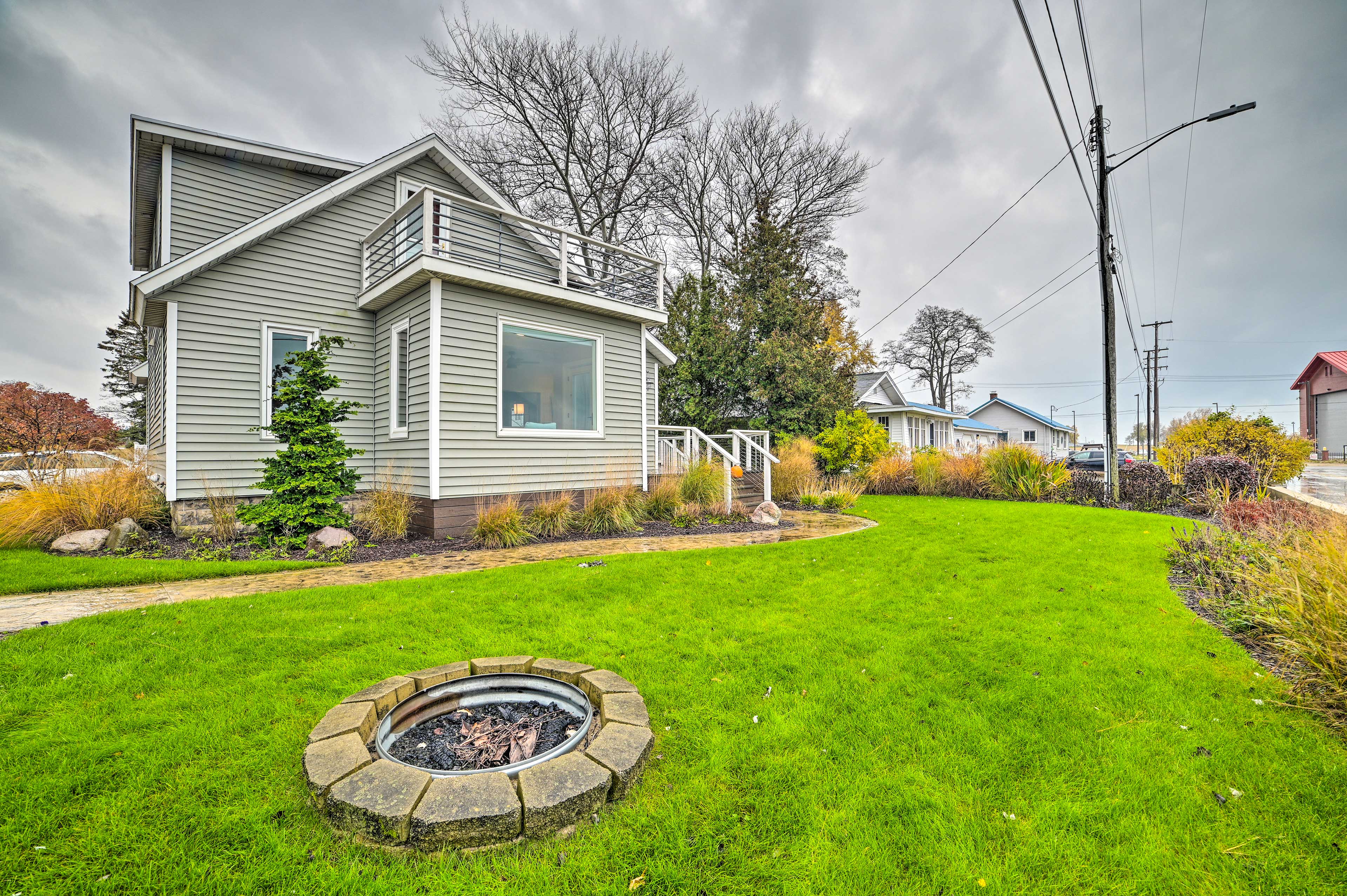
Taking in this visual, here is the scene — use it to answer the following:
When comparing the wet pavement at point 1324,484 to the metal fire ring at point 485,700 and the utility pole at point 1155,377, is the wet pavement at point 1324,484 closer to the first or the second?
the metal fire ring at point 485,700

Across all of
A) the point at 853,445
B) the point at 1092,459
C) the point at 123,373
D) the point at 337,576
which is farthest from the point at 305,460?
the point at 1092,459

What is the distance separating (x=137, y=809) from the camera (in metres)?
1.89

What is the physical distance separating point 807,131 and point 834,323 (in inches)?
331

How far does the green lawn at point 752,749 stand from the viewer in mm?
1703

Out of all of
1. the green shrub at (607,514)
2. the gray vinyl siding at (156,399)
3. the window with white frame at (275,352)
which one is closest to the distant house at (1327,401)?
the green shrub at (607,514)

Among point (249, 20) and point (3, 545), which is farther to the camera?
point (249, 20)

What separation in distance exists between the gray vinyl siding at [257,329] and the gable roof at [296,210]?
217mm

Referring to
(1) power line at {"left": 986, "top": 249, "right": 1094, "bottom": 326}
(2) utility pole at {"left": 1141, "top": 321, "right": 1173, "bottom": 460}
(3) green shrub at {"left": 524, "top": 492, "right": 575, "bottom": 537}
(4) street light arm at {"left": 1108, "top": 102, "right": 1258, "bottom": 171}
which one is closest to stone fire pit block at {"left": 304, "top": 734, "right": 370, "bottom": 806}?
Result: (3) green shrub at {"left": 524, "top": 492, "right": 575, "bottom": 537}

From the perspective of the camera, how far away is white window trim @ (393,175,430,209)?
9.69 meters

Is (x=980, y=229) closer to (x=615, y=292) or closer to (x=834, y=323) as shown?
(x=834, y=323)

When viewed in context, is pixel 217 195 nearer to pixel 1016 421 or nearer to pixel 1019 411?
pixel 1019 411

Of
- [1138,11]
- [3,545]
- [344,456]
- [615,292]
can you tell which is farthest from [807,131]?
[3,545]

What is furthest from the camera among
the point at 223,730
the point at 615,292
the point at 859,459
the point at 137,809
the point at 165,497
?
the point at 859,459

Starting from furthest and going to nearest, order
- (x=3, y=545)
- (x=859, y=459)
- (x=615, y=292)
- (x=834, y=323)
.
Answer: (x=834, y=323)
(x=859, y=459)
(x=615, y=292)
(x=3, y=545)
